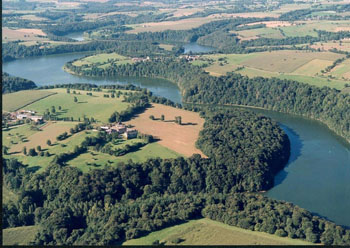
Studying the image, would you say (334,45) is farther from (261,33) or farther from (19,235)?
(19,235)

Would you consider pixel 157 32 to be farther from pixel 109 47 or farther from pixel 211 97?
pixel 211 97

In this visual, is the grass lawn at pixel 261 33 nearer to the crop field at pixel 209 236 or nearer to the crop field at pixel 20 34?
the crop field at pixel 20 34

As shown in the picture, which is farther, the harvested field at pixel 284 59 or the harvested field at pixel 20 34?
the harvested field at pixel 20 34

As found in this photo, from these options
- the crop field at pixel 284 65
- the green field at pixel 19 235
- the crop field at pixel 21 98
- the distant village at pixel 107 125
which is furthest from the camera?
the crop field at pixel 284 65

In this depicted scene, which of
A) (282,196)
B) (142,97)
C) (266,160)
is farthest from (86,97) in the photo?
(282,196)

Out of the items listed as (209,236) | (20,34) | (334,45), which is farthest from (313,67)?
(20,34)

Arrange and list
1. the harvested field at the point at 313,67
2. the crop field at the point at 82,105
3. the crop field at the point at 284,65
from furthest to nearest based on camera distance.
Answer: the harvested field at the point at 313,67 < the crop field at the point at 284,65 < the crop field at the point at 82,105

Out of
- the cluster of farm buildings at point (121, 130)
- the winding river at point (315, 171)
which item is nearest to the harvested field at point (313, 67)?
the winding river at point (315, 171)

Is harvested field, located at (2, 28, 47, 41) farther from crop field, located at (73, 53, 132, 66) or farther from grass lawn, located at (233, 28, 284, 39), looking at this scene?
grass lawn, located at (233, 28, 284, 39)
